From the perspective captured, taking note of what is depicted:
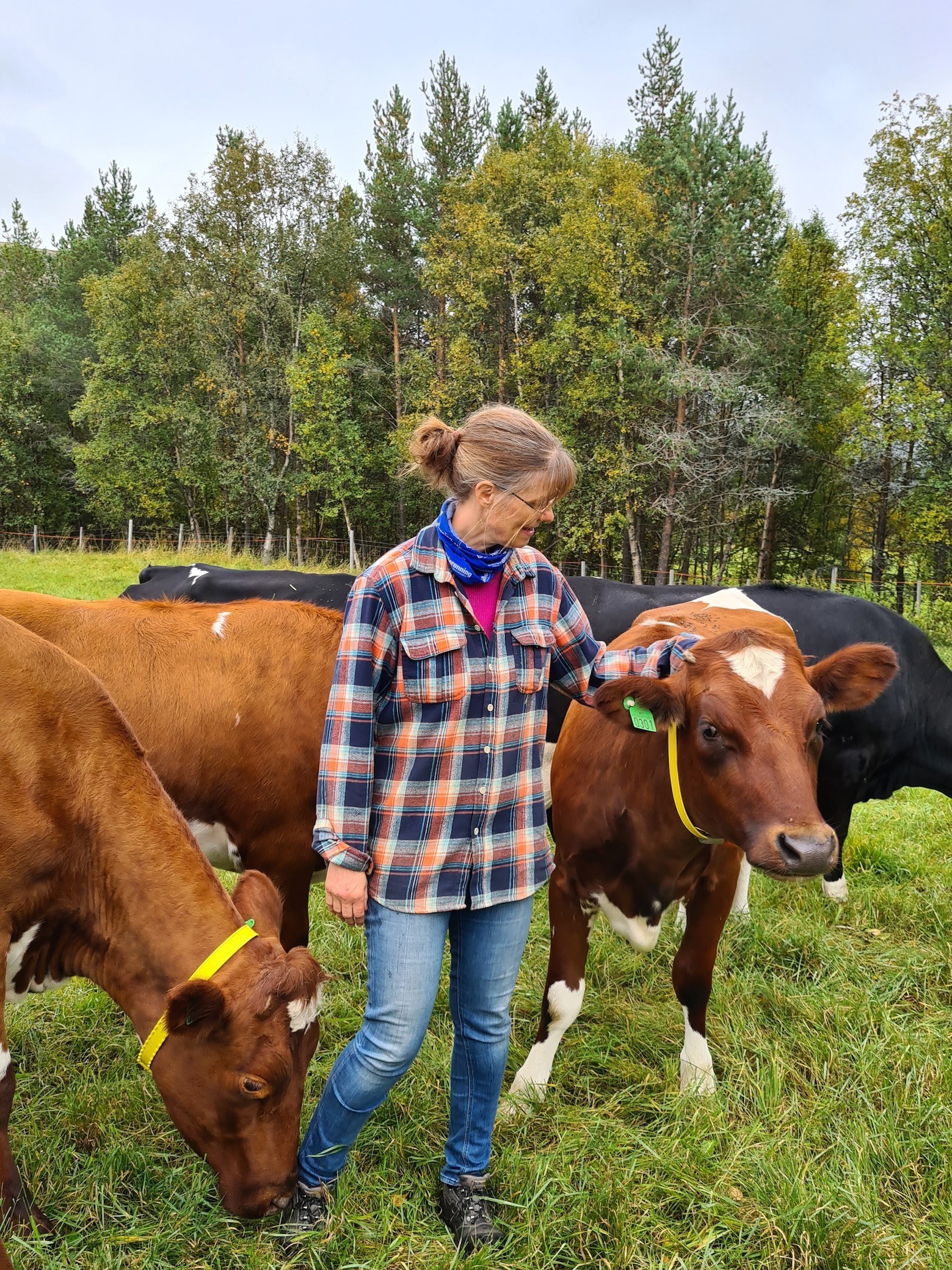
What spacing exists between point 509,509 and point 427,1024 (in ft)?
4.83

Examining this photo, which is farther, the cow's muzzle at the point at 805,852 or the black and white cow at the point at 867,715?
the black and white cow at the point at 867,715

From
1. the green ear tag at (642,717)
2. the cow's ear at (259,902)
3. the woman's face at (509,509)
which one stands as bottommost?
the cow's ear at (259,902)

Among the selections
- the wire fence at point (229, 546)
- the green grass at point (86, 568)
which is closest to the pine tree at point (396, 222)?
the wire fence at point (229, 546)

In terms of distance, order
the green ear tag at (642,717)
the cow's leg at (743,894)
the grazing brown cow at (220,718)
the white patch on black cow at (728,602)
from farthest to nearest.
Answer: the cow's leg at (743,894) < the white patch on black cow at (728,602) < the grazing brown cow at (220,718) < the green ear tag at (642,717)

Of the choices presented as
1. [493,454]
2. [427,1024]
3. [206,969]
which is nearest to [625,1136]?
[427,1024]

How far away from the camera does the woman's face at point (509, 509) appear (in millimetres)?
2195

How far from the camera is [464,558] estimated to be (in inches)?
88.0

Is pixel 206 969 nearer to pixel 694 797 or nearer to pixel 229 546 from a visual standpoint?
pixel 694 797

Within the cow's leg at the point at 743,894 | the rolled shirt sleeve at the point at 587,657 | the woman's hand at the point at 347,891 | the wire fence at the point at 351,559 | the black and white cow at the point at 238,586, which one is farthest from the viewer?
the wire fence at the point at 351,559

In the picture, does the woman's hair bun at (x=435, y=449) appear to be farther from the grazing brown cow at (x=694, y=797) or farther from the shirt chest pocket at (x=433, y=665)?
the grazing brown cow at (x=694, y=797)

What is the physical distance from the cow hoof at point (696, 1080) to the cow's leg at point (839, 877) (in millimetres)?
2120

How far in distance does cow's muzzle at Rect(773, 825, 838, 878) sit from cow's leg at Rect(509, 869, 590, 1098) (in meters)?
1.09

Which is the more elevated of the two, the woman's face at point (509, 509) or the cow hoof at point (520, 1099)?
the woman's face at point (509, 509)

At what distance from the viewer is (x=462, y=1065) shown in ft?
7.89
